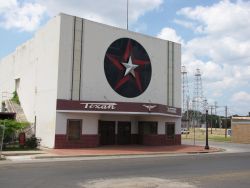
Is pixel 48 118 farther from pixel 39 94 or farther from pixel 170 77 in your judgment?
pixel 170 77

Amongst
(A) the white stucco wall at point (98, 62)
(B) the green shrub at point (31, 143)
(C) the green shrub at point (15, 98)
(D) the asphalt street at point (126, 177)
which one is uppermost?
(A) the white stucco wall at point (98, 62)

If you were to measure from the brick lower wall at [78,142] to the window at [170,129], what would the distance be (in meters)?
8.52

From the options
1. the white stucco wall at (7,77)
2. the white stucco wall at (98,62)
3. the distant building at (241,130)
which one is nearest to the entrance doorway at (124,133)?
the white stucco wall at (98,62)

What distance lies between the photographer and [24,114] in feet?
125

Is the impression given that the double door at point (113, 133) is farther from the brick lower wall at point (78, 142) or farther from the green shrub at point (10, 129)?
the green shrub at point (10, 129)

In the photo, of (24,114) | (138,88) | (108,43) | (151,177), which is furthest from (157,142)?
(151,177)

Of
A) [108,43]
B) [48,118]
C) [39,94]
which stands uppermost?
[108,43]

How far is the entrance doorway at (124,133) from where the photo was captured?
35969 mm

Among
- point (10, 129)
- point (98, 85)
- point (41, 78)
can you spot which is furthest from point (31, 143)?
point (98, 85)

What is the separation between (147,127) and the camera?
37.3 m

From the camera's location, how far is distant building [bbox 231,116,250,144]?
55.2 metres

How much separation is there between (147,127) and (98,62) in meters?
8.14

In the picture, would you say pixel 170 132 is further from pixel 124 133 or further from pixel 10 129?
pixel 10 129

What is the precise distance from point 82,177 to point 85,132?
1710 centimetres
